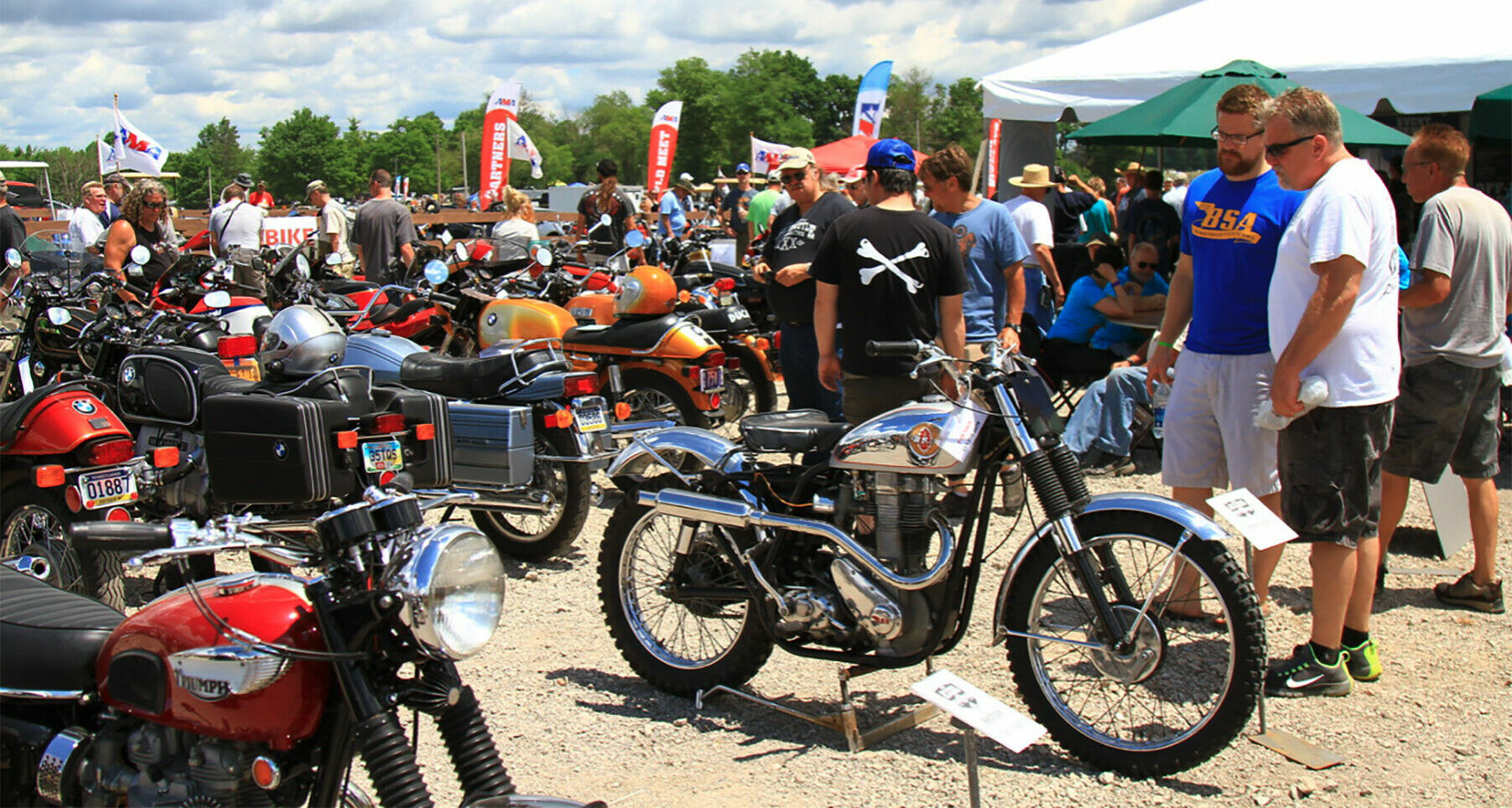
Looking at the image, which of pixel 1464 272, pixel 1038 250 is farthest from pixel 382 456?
pixel 1038 250

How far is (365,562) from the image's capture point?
7.24 ft

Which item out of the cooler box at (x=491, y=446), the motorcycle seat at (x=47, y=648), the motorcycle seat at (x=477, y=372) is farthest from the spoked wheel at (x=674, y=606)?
the motorcycle seat at (x=47, y=648)

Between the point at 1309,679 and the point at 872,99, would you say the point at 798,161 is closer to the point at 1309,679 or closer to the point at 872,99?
the point at 1309,679

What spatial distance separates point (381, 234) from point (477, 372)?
696cm

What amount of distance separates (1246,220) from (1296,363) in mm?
632

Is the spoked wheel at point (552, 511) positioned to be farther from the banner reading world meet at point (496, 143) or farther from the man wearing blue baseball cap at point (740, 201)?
the banner reading world meet at point (496, 143)

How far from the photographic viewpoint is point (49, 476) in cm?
440

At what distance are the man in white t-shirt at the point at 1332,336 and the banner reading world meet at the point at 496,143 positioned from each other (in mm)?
22012

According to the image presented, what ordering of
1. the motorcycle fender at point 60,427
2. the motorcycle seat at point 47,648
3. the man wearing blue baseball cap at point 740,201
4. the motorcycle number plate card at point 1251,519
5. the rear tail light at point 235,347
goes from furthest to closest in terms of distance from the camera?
the man wearing blue baseball cap at point 740,201, the rear tail light at point 235,347, the motorcycle fender at point 60,427, the motorcycle number plate card at point 1251,519, the motorcycle seat at point 47,648

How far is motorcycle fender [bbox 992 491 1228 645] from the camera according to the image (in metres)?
3.28

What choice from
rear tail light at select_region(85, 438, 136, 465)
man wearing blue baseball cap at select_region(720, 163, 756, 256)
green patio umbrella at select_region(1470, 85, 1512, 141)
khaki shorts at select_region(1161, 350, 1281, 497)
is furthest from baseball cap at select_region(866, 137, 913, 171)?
man wearing blue baseball cap at select_region(720, 163, 756, 256)

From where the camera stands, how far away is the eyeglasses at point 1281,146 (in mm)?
3656

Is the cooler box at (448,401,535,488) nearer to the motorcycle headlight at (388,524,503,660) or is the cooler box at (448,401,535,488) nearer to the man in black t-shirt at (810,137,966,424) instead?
the man in black t-shirt at (810,137,966,424)

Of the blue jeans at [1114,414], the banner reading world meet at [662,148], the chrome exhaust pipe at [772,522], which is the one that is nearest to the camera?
the chrome exhaust pipe at [772,522]
